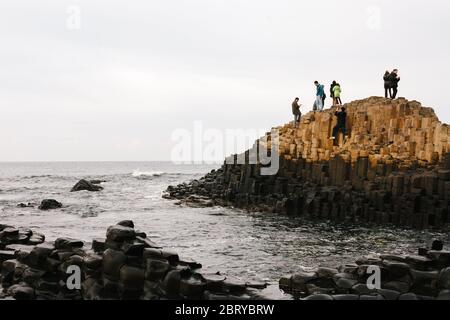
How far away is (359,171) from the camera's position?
34.2 m

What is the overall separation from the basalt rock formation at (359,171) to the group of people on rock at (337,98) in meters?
0.68

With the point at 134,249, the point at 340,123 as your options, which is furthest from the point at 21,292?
the point at 340,123

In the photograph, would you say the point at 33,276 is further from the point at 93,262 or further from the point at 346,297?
the point at 346,297

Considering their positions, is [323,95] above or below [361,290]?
above

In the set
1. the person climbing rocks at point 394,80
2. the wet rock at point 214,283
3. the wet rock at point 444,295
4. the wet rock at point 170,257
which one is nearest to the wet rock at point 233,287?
the wet rock at point 214,283

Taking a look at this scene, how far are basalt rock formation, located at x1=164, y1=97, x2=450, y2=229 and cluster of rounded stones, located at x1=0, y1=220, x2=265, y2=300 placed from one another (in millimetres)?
18786

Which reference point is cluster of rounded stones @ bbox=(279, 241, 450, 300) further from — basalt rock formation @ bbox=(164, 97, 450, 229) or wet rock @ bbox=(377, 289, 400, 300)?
basalt rock formation @ bbox=(164, 97, 450, 229)

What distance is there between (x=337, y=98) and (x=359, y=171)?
403 inches

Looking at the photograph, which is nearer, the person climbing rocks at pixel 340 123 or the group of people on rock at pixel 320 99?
the person climbing rocks at pixel 340 123

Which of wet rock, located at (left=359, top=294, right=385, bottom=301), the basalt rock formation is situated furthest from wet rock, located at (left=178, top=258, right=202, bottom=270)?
the basalt rock formation

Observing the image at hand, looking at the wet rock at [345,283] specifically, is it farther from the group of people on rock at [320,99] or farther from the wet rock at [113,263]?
the group of people on rock at [320,99]

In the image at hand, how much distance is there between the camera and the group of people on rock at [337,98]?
38.0 m

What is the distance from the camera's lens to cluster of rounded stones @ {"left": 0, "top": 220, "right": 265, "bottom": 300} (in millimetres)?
13430
